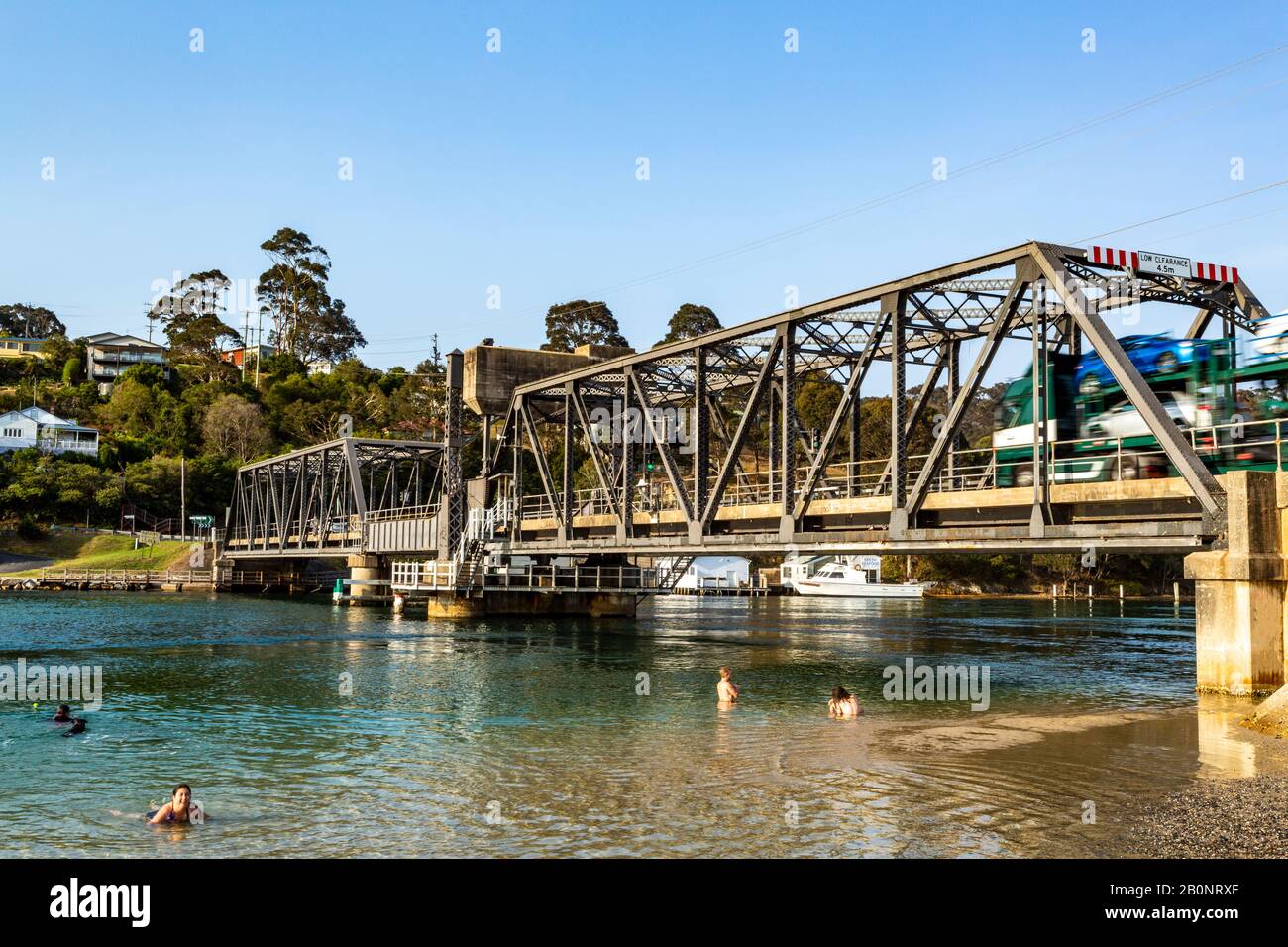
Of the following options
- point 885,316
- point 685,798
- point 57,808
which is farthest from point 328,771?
point 885,316

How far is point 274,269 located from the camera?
189 metres

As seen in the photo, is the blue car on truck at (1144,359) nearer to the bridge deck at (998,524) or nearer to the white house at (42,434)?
the bridge deck at (998,524)

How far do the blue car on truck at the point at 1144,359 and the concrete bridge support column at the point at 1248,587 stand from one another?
6.71 metres

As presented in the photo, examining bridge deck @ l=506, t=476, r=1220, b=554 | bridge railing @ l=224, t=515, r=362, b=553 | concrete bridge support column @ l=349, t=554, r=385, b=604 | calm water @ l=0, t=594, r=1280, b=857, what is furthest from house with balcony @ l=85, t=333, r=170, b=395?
bridge deck @ l=506, t=476, r=1220, b=554

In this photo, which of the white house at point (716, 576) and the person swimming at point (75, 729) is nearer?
the person swimming at point (75, 729)

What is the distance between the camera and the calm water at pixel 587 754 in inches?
A: 611

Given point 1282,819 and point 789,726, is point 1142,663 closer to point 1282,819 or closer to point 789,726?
point 789,726

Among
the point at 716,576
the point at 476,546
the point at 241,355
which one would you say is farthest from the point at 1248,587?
the point at 241,355

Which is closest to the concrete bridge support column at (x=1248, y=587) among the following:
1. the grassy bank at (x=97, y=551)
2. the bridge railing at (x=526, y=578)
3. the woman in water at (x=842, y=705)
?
the woman in water at (x=842, y=705)

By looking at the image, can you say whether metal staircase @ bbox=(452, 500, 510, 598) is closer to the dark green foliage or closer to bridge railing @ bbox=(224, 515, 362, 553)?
bridge railing @ bbox=(224, 515, 362, 553)

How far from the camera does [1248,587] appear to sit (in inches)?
922

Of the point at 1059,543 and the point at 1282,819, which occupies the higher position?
the point at 1059,543

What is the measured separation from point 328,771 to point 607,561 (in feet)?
168

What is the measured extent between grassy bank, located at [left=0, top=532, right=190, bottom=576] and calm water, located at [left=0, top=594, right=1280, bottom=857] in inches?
2643
